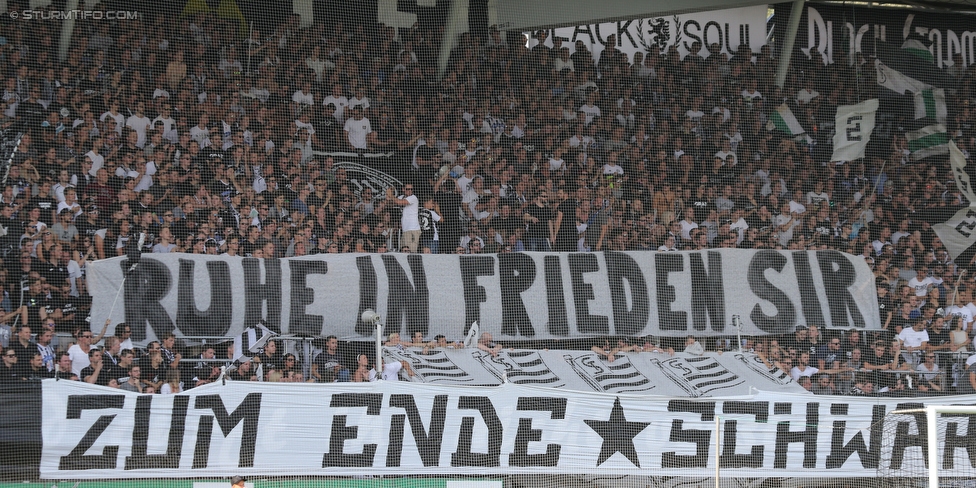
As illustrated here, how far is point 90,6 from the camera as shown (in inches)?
508

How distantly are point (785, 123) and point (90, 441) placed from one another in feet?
33.0

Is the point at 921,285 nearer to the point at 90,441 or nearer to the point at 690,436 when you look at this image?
the point at 690,436

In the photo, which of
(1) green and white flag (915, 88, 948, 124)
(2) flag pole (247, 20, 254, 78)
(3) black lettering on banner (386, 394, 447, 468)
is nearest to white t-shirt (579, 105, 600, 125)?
(2) flag pole (247, 20, 254, 78)

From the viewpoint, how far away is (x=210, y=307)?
36.8ft

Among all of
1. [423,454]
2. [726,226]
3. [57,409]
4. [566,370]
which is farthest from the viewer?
[726,226]

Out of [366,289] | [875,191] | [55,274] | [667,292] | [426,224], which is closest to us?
[55,274]

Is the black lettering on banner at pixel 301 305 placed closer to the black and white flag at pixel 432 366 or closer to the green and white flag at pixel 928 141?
the black and white flag at pixel 432 366

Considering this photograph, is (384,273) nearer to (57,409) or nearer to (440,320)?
(440,320)

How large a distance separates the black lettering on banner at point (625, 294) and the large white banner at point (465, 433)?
1.98 meters

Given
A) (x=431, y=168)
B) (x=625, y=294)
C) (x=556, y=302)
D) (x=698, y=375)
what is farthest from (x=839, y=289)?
(x=431, y=168)

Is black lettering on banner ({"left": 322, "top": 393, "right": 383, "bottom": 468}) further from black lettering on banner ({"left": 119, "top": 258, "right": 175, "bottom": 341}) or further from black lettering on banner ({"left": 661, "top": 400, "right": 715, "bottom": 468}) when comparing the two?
black lettering on banner ({"left": 661, "top": 400, "right": 715, "bottom": 468})

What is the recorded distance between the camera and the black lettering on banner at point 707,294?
12367 mm

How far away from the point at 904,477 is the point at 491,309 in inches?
182

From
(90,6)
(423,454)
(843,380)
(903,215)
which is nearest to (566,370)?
(423,454)
